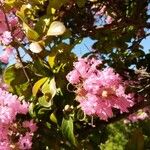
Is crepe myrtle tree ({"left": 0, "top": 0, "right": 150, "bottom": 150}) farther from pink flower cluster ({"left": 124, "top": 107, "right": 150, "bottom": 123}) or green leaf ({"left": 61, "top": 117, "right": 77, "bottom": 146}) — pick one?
pink flower cluster ({"left": 124, "top": 107, "right": 150, "bottom": 123})

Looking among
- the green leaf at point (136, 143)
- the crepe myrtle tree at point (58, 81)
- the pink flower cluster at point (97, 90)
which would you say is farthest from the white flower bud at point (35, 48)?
the green leaf at point (136, 143)

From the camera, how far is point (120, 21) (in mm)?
1946

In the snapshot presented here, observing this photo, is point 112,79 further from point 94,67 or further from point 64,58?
point 64,58

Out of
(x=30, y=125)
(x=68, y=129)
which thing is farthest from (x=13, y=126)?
(x=68, y=129)

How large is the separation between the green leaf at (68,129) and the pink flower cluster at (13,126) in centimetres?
11

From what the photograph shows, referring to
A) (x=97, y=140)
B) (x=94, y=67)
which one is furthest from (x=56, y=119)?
(x=97, y=140)

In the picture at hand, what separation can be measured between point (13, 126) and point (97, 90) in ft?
1.07

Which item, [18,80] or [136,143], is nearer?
[18,80]

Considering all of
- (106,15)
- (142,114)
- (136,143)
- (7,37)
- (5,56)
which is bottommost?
(142,114)

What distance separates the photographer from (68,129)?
1.46 meters

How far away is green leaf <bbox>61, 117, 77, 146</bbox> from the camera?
4.76ft

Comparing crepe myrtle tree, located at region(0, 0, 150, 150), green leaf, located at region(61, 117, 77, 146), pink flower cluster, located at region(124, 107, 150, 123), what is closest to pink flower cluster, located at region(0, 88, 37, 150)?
crepe myrtle tree, located at region(0, 0, 150, 150)

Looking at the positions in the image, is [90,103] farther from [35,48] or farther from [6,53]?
[6,53]

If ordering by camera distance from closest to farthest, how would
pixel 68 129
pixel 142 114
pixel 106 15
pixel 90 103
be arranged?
1. pixel 90 103
2. pixel 68 129
3. pixel 106 15
4. pixel 142 114
